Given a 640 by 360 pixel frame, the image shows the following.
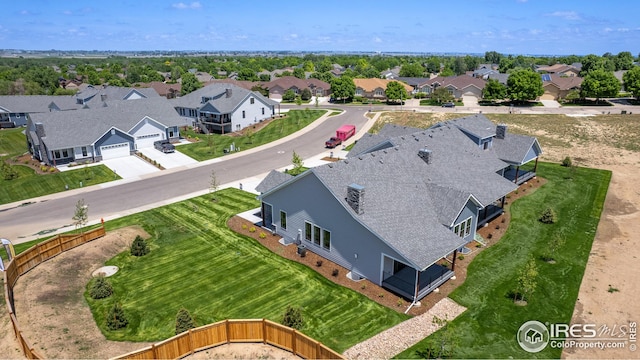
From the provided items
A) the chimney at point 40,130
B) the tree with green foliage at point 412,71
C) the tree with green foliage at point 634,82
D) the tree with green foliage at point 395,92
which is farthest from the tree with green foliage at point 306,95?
the tree with green foliage at point 634,82

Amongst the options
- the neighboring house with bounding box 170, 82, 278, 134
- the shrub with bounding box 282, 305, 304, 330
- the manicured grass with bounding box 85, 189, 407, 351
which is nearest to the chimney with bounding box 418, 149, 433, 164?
the manicured grass with bounding box 85, 189, 407, 351

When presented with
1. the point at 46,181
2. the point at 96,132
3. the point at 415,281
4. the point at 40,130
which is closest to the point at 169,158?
the point at 96,132

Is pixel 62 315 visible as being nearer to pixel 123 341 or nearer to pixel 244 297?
pixel 123 341

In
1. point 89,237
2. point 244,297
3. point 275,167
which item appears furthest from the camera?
point 275,167

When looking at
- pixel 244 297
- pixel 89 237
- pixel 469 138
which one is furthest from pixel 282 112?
pixel 244 297

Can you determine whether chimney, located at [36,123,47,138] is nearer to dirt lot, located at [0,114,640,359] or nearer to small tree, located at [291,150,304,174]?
dirt lot, located at [0,114,640,359]

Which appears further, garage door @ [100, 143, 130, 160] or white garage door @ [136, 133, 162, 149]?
white garage door @ [136, 133, 162, 149]
